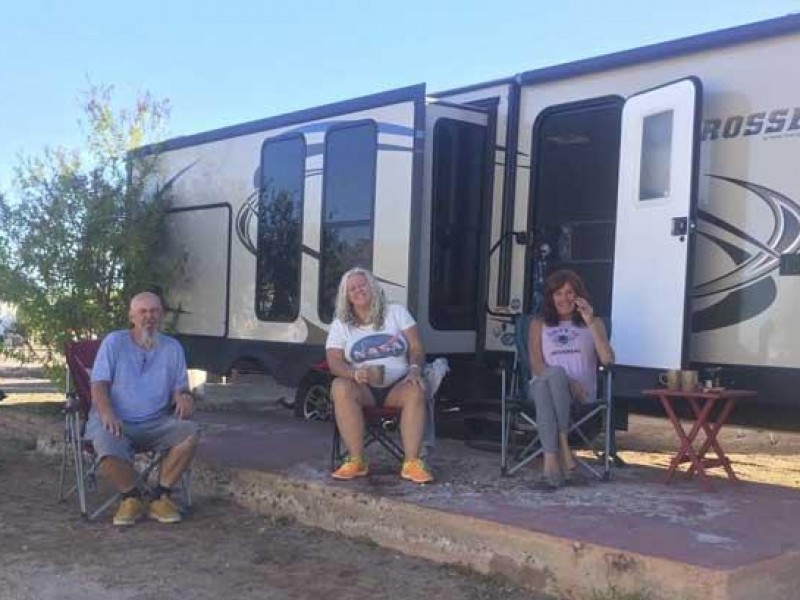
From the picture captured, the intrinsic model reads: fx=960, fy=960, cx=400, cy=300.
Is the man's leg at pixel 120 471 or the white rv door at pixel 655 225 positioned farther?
the white rv door at pixel 655 225

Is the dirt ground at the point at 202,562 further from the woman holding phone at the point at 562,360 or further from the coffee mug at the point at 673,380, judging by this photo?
the coffee mug at the point at 673,380

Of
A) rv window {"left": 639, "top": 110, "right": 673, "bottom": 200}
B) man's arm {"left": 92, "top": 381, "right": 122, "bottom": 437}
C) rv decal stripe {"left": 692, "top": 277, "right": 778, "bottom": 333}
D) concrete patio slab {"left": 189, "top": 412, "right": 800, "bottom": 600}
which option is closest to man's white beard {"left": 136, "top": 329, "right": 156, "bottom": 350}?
man's arm {"left": 92, "top": 381, "right": 122, "bottom": 437}

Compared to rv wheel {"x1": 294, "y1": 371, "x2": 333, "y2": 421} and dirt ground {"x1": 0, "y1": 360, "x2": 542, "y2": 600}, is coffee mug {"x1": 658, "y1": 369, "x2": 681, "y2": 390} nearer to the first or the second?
dirt ground {"x1": 0, "y1": 360, "x2": 542, "y2": 600}

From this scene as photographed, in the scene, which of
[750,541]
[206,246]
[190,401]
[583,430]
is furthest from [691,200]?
[206,246]

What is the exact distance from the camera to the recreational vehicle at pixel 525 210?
189 inches

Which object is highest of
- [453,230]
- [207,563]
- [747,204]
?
[747,204]

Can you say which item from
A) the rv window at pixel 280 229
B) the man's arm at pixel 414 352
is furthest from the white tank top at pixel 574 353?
the rv window at pixel 280 229

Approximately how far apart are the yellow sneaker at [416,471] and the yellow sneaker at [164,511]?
106 centimetres

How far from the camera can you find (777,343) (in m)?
4.71

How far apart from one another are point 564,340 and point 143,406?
2011mm

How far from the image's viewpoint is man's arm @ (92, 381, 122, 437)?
422 cm

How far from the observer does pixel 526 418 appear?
463 cm

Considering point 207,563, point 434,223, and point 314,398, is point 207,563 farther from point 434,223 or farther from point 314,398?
point 314,398

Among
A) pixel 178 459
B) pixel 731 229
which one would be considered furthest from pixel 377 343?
pixel 731 229
